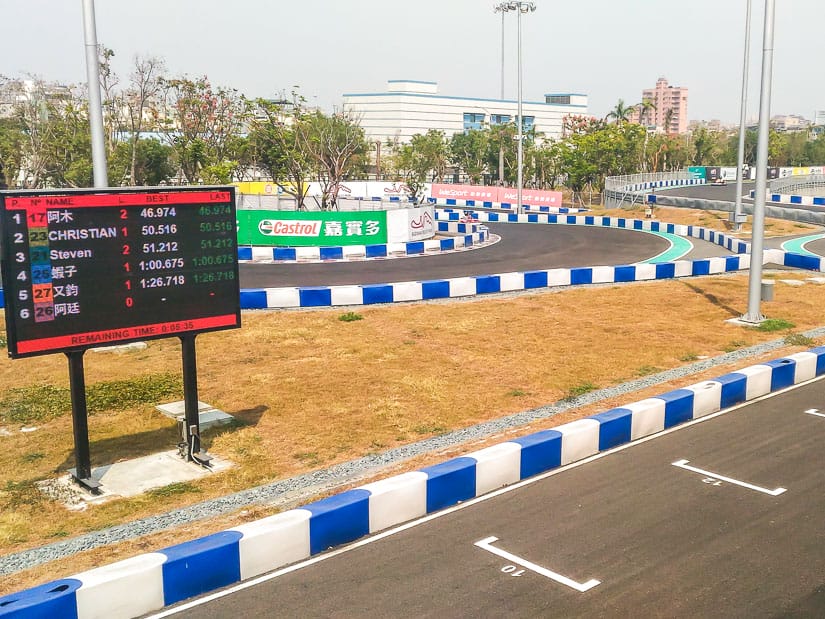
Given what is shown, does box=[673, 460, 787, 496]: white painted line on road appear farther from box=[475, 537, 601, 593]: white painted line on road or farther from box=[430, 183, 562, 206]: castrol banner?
box=[430, 183, 562, 206]: castrol banner

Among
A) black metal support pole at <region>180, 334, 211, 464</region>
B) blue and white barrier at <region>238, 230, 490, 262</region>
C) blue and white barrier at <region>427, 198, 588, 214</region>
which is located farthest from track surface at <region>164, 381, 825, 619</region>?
blue and white barrier at <region>427, 198, 588, 214</region>

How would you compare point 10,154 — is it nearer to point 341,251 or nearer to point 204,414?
point 341,251

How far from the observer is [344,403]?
1138 cm

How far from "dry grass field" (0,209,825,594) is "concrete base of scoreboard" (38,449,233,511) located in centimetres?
17

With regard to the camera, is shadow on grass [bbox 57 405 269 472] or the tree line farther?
the tree line

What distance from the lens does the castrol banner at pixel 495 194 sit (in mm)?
54344

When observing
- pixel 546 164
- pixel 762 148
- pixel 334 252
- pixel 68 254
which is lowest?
pixel 334 252

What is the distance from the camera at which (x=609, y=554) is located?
7.08 meters

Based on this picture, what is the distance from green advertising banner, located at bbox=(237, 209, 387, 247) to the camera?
3131 centimetres

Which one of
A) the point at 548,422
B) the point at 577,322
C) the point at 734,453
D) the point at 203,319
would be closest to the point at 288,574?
the point at 203,319

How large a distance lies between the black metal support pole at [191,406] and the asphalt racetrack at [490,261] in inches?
540

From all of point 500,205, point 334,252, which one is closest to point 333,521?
point 334,252

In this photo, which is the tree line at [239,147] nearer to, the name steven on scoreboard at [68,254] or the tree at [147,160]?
the tree at [147,160]

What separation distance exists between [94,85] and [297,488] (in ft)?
25.5
